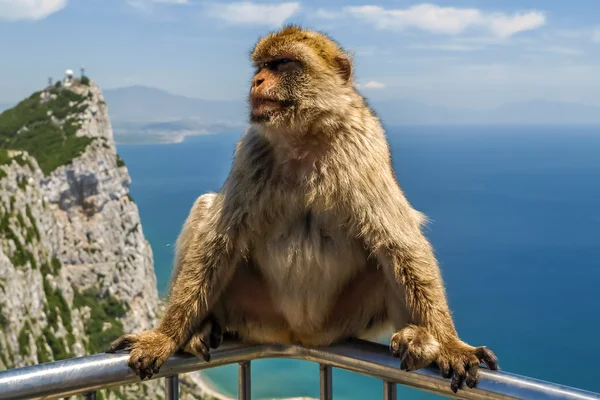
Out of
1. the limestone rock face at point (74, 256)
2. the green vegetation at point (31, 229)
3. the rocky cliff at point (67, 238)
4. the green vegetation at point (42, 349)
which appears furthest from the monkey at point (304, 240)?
the green vegetation at point (31, 229)

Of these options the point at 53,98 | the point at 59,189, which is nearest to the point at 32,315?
the point at 59,189

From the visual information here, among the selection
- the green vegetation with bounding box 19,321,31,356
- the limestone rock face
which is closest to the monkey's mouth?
the limestone rock face

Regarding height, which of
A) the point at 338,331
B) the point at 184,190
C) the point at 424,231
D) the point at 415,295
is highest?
the point at 424,231

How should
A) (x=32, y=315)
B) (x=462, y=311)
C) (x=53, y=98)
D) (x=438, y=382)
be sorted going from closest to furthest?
(x=438, y=382), (x=32, y=315), (x=53, y=98), (x=462, y=311)

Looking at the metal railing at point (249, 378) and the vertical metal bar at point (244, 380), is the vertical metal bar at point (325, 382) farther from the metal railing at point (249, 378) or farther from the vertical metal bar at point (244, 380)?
the vertical metal bar at point (244, 380)

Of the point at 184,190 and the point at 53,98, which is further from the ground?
the point at 53,98

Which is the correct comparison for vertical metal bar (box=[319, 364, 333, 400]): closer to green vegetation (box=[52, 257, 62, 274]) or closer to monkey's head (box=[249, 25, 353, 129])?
monkey's head (box=[249, 25, 353, 129])

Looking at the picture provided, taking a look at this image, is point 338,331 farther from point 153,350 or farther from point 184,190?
point 184,190
